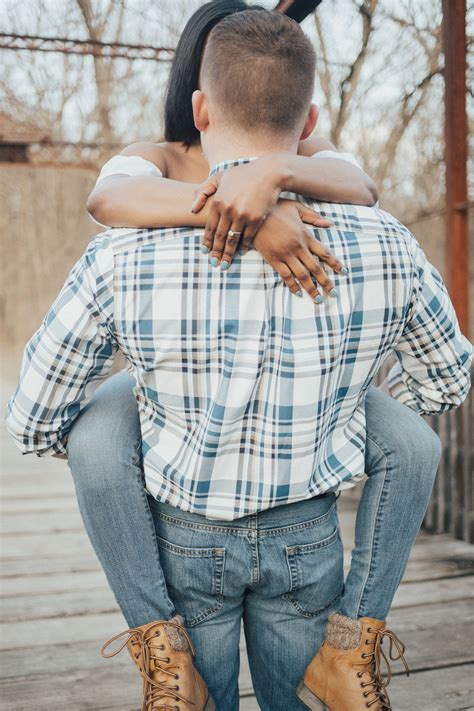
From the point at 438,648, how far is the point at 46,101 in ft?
22.7

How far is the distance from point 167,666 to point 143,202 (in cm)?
71

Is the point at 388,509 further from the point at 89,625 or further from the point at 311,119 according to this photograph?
the point at 89,625

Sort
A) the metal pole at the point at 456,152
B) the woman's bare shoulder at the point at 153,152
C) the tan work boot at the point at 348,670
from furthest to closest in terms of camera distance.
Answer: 1. the metal pole at the point at 456,152
2. the woman's bare shoulder at the point at 153,152
3. the tan work boot at the point at 348,670

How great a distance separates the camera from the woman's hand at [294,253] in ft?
3.34

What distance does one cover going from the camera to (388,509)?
1192mm

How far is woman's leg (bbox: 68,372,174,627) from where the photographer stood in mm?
1117

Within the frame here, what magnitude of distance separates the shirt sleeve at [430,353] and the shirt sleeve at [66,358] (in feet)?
1.64

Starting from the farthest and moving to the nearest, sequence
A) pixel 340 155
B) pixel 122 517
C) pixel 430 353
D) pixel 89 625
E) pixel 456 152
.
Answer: pixel 456 152 → pixel 89 625 → pixel 340 155 → pixel 430 353 → pixel 122 517

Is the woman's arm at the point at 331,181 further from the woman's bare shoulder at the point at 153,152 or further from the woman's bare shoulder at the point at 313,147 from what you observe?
the woman's bare shoulder at the point at 153,152

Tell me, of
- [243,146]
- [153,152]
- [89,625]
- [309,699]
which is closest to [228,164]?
[243,146]

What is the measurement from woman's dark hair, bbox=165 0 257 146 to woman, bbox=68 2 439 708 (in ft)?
0.81

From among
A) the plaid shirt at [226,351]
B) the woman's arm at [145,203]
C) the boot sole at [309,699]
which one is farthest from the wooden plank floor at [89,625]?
the woman's arm at [145,203]

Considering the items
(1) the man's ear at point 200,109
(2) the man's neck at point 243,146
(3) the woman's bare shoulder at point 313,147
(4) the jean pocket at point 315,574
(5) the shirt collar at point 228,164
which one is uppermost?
(1) the man's ear at point 200,109

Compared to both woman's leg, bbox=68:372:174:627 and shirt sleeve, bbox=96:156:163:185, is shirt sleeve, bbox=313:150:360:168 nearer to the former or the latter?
shirt sleeve, bbox=96:156:163:185
